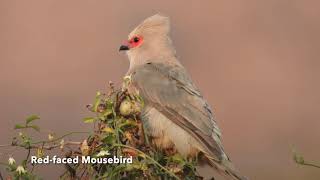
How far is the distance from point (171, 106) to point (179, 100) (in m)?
0.08

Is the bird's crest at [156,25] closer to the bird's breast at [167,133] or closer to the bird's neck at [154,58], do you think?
the bird's neck at [154,58]

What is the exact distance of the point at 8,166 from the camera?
6.42 meters

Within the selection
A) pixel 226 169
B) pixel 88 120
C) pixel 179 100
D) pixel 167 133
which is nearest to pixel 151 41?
pixel 179 100

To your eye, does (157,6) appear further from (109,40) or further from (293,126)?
(293,126)

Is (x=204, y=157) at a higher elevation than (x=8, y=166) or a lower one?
higher

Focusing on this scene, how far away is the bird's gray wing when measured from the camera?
8.52 meters

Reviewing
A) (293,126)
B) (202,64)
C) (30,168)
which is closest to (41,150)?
(30,168)

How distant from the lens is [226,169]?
8.16m

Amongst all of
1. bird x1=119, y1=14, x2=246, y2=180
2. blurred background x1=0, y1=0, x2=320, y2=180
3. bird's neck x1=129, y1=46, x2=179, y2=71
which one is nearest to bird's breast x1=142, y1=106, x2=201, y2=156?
bird x1=119, y1=14, x2=246, y2=180

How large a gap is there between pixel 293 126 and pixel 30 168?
10410 mm

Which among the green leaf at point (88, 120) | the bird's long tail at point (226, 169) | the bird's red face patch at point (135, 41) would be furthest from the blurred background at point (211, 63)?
the green leaf at point (88, 120)

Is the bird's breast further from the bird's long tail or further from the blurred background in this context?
the blurred background

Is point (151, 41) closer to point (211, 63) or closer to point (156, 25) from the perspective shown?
point (156, 25)

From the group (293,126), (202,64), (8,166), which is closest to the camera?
(8,166)
